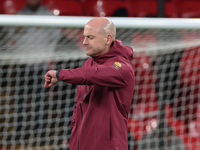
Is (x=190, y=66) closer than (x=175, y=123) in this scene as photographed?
No

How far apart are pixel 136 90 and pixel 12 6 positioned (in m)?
1.38

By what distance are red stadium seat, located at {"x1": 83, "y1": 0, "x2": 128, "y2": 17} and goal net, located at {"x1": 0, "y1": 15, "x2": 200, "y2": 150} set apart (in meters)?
0.72

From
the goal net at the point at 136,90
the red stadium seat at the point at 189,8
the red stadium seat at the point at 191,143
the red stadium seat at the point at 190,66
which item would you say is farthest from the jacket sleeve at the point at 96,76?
the red stadium seat at the point at 189,8

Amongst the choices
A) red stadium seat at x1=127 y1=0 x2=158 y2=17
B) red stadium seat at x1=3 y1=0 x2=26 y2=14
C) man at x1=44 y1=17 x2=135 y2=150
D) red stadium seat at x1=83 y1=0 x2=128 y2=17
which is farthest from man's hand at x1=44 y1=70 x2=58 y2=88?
red stadium seat at x1=127 y1=0 x2=158 y2=17

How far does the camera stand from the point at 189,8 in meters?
2.92

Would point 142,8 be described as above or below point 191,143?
above

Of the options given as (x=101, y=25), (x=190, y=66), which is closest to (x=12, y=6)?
(x=190, y=66)

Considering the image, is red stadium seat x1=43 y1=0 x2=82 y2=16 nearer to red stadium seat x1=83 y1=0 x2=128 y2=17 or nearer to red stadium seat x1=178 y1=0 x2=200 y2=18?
red stadium seat x1=83 y1=0 x2=128 y2=17

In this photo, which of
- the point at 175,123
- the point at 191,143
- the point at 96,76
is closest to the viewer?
the point at 96,76

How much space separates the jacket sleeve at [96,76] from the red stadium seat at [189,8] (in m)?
2.25

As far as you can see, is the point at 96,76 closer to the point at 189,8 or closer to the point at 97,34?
the point at 97,34

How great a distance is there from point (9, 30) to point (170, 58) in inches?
51.9

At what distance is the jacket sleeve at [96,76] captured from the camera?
0.86 m

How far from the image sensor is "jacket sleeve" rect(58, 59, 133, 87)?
0.86 metres
